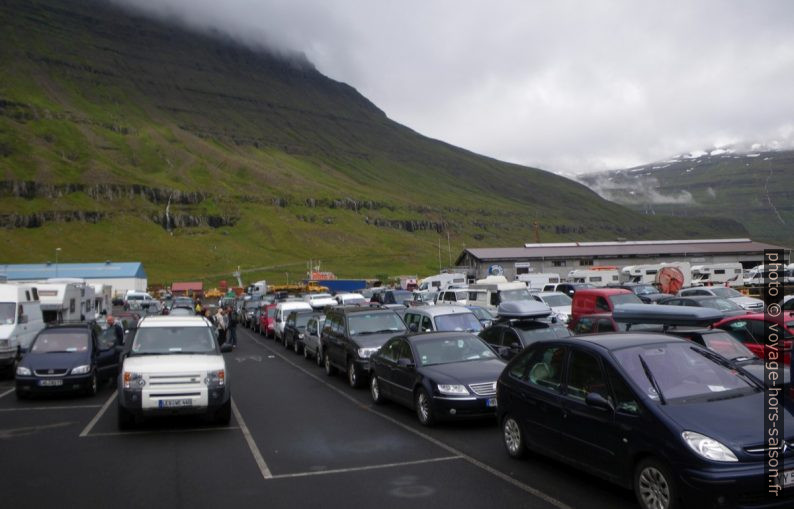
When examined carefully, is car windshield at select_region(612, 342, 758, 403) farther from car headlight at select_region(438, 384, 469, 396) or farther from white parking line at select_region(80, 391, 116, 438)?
white parking line at select_region(80, 391, 116, 438)

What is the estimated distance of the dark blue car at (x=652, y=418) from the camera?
536 cm

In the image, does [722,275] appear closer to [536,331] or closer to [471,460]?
[536,331]

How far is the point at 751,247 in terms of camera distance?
258ft

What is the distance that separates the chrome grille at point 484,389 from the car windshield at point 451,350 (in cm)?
112

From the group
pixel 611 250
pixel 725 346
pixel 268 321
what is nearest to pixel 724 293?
pixel 268 321

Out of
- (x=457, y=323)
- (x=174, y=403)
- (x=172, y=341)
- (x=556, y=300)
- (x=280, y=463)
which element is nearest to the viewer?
(x=280, y=463)

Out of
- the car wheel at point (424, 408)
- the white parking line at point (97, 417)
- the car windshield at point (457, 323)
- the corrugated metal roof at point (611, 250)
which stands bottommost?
the white parking line at point (97, 417)

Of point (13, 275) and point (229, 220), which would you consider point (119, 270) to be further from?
point (229, 220)

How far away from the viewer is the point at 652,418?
5.86 metres

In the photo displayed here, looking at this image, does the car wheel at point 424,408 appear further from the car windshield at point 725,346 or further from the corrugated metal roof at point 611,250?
the corrugated metal roof at point 611,250

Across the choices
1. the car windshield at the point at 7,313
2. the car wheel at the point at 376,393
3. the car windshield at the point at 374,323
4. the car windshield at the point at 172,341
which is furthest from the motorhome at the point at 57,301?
the car wheel at the point at 376,393

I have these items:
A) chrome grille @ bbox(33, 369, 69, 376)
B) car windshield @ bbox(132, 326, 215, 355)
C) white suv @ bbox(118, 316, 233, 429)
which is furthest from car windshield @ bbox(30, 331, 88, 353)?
white suv @ bbox(118, 316, 233, 429)

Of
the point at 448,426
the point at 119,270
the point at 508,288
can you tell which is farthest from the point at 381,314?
the point at 119,270

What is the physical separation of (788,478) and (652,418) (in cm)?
109
